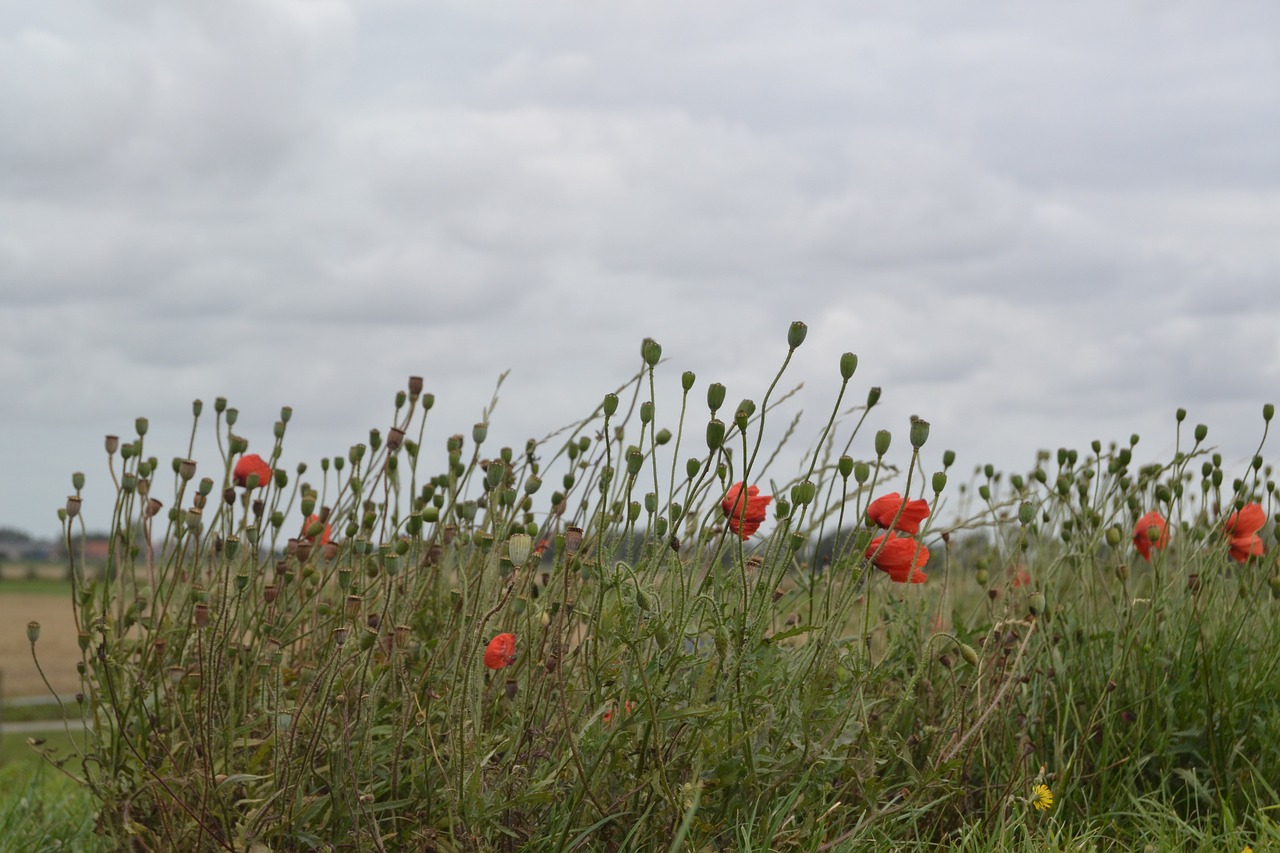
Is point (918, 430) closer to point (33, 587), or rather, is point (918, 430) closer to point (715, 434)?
point (715, 434)

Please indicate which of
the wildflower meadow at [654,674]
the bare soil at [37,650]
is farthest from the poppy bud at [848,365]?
the bare soil at [37,650]

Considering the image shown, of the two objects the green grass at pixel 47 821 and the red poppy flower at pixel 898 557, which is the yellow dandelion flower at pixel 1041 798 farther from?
the green grass at pixel 47 821

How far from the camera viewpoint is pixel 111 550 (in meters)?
3.16

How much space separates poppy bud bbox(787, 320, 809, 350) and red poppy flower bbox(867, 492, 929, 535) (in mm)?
484

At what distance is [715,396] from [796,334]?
200 mm

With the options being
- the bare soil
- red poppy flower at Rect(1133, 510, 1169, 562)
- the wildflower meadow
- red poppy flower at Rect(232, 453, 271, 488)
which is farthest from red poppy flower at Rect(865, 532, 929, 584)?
the bare soil

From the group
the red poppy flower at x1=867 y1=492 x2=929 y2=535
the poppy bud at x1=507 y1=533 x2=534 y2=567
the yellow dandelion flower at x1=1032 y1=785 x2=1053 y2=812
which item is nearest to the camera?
the poppy bud at x1=507 y1=533 x2=534 y2=567

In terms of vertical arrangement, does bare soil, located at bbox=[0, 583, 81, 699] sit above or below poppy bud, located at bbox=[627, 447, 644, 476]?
below

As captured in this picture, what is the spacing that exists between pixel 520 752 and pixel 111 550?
1.31 meters

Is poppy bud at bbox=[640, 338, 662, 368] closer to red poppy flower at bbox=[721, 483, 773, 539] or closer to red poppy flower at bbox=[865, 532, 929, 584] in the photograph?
red poppy flower at bbox=[721, 483, 773, 539]

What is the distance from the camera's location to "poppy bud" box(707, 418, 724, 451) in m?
2.17

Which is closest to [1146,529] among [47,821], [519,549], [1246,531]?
[1246,531]

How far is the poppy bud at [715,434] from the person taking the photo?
7.12 feet

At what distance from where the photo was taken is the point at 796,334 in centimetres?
229
